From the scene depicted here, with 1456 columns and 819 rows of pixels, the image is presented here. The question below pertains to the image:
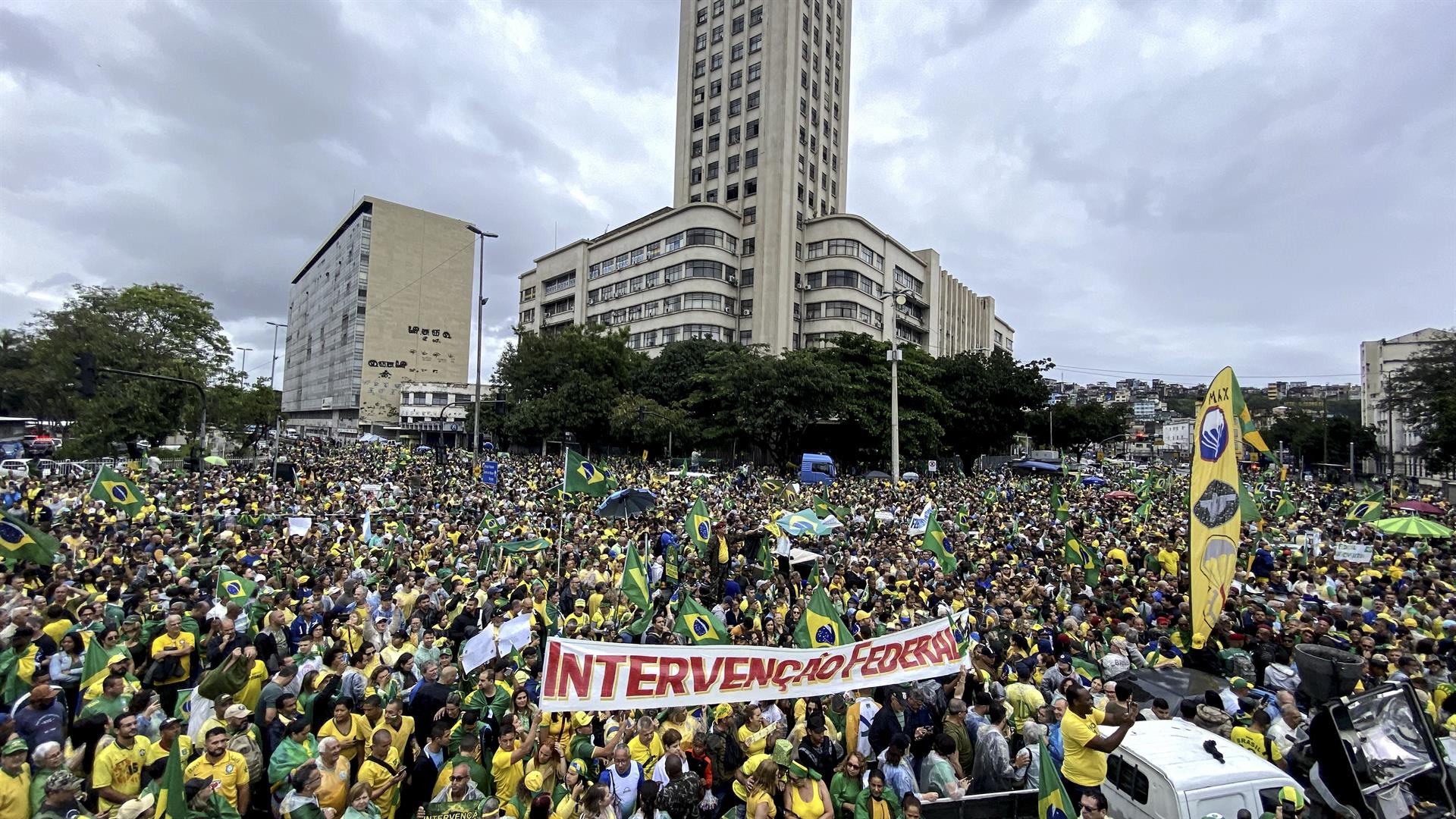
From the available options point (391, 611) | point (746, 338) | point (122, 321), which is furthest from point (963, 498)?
point (122, 321)

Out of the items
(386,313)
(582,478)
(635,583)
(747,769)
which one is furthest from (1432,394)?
(386,313)

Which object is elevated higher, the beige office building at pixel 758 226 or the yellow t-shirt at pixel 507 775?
the beige office building at pixel 758 226

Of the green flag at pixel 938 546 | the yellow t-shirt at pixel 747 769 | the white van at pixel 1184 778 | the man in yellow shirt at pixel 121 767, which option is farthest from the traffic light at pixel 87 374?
the white van at pixel 1184 778

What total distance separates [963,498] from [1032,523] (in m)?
5.39

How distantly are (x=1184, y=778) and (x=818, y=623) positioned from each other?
3.53 metres

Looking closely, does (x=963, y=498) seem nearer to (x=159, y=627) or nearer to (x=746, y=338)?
(x=159, y=627)

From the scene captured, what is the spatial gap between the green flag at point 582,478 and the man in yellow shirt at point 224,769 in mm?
9495

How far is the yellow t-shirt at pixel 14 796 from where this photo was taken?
448 cm

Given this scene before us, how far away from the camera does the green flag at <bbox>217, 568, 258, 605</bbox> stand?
944cm

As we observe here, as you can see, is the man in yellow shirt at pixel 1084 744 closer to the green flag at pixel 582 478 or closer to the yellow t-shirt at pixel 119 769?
the yellow t-shirt at pixel 119 769

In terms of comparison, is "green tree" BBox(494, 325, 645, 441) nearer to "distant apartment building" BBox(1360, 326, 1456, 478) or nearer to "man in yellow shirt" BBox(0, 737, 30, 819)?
"man in yellow shirt" BBox(0, 737, 30, 819)

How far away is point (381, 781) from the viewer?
5.27 meters

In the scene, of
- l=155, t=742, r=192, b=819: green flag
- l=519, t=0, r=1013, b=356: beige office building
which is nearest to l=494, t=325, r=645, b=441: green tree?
l=519, t=0, r=1013, b=356: beige office building

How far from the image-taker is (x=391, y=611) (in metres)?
9.56
